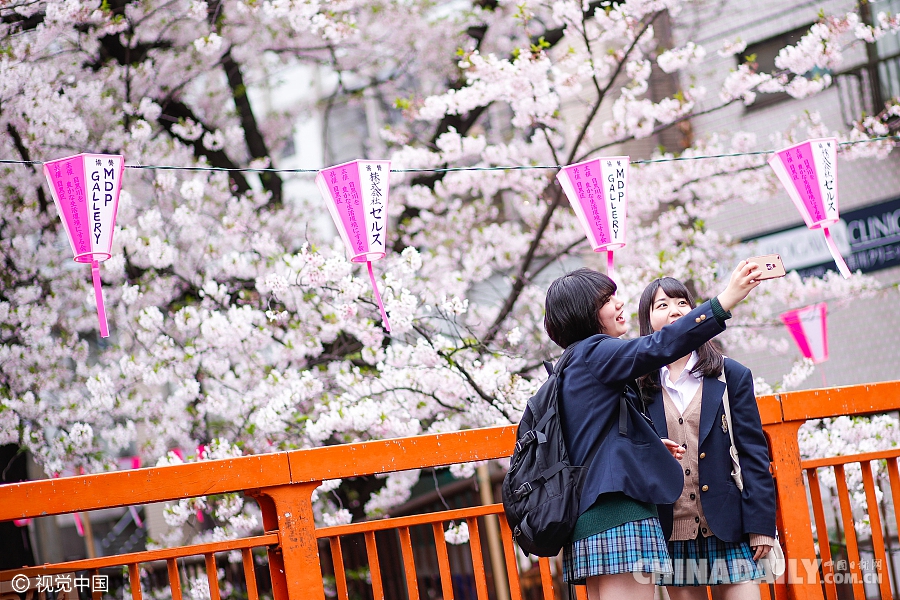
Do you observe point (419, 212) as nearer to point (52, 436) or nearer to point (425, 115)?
point (425, 115)

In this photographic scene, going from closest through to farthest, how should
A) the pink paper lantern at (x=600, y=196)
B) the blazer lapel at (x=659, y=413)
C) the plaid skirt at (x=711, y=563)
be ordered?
1. the plaid skirt at (x=711, y=563)
2. the blazer lapel at (x=659, y=413)
3. the pink paper lantern at (x=600, y=196)

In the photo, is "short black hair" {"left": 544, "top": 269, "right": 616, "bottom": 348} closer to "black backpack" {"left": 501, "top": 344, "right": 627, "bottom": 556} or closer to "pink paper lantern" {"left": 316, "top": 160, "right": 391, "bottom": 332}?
"black backpack" {"left": 501, "top": 344, "right": 627, "bottom": 556}

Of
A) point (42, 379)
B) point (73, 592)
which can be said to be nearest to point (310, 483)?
point (73, 592)

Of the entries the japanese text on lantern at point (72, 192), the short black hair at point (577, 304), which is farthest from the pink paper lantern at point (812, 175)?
the japanese text on lantern at point (72, 192)

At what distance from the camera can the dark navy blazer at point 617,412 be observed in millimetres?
2689

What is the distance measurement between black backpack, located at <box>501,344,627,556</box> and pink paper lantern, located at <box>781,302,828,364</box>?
Result: 587cm

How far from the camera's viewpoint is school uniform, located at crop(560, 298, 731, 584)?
2693mm

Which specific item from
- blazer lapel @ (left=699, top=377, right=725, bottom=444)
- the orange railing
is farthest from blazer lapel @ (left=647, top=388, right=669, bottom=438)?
the orange railing

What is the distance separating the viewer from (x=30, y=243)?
24.8 feet

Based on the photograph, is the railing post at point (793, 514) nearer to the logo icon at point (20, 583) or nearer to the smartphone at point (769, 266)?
the smartphone at point (769, 266)

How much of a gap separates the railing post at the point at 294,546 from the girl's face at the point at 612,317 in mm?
1330

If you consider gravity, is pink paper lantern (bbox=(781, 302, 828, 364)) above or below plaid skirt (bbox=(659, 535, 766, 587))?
above

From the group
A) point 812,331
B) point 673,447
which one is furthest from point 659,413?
point 812,331

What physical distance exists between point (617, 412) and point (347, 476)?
120 cm
